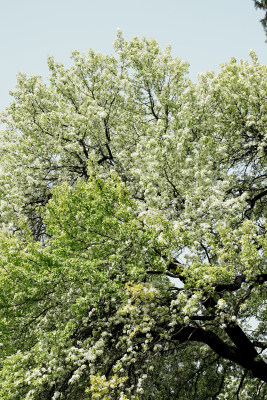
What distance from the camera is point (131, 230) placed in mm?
9188

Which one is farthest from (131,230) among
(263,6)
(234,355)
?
(263,6)

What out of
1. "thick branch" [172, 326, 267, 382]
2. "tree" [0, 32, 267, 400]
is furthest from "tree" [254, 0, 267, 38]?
"thick branch" [172, 326, 267, 382]

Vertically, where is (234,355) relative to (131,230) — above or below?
below

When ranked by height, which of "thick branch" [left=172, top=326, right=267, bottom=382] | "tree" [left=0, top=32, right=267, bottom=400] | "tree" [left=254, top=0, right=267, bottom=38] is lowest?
"thick branch" [left=172, top=326, right=267, bottom=382]

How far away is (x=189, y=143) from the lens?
12.3 metres

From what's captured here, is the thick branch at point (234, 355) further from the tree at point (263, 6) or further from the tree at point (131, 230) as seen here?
the tree at point (263, 6)

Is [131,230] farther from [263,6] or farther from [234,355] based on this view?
[263,6]

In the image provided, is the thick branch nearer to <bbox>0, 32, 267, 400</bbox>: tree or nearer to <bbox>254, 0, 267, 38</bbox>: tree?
<bbox>0, 32, 267, 400</bbox>: tree

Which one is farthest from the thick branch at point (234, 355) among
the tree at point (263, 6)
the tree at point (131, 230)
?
the tree at point (263, 6)

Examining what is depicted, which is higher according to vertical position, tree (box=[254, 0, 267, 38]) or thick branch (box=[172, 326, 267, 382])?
tree (box=[254, 0, 267, 38])

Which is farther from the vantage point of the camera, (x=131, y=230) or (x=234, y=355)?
(x=234, y=355)

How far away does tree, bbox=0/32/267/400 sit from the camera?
868 cm

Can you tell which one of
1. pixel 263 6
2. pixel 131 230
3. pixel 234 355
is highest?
pixel 263 6

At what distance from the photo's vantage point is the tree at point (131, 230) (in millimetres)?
8680
